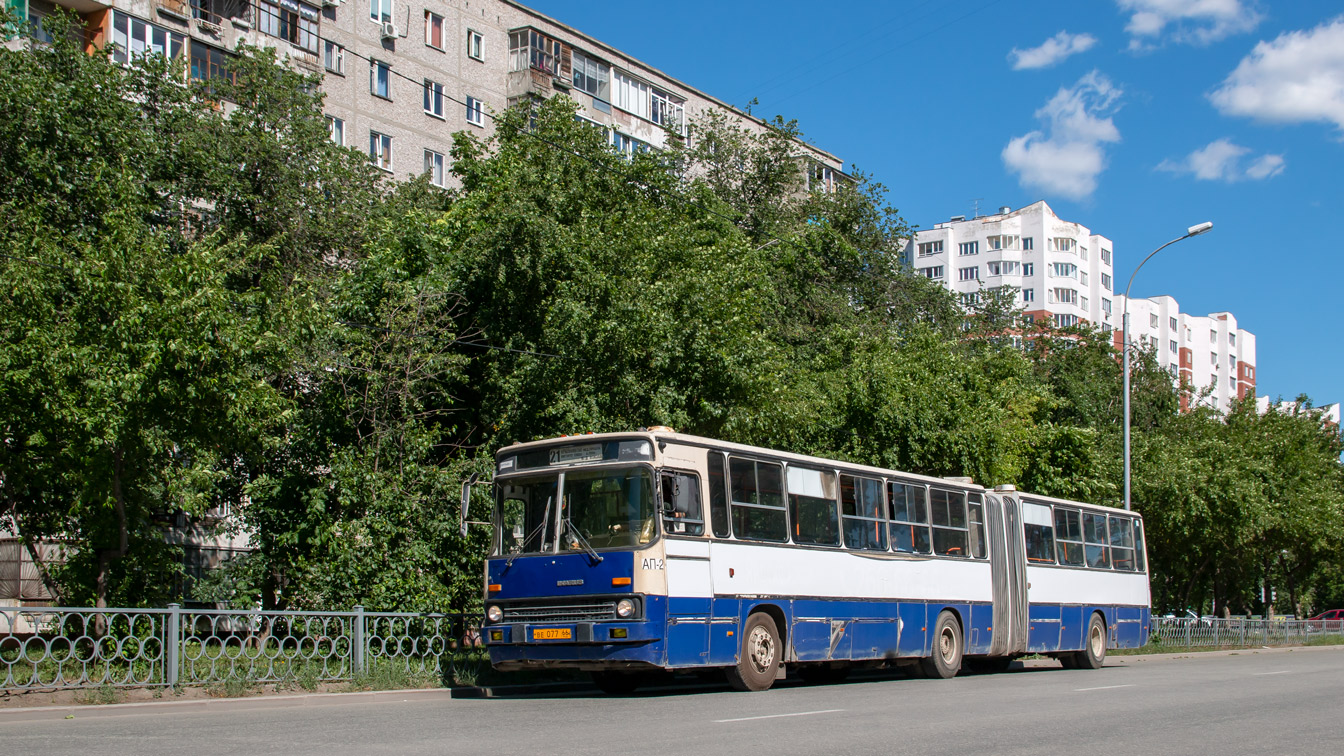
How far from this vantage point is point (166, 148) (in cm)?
2662

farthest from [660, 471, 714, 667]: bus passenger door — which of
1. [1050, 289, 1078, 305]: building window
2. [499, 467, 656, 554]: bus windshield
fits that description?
[1050, 289, 1078, 305]: building window

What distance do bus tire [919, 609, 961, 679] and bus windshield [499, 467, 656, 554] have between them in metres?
7.40

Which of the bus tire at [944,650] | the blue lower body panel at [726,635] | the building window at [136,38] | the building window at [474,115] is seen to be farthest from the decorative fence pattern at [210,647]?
the building window at [474,115]

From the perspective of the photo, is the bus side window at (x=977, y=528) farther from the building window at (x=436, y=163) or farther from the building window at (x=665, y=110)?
the building window at (x=665, y=110)

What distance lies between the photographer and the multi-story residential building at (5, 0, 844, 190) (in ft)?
117

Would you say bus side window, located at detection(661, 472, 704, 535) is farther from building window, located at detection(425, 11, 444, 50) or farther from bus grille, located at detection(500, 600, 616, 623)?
building window, located at detection(425, 11, 444, 50)

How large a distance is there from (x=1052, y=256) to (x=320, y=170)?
8842cm

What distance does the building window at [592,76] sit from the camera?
4797 centimetres

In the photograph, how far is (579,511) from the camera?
14617 mm

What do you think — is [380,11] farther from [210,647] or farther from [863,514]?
[210,647]

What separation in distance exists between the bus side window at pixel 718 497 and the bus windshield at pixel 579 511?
3.59ft

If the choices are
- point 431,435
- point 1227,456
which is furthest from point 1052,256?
point 431,435

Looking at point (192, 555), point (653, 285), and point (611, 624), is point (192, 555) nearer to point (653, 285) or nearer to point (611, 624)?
point (653, 285)

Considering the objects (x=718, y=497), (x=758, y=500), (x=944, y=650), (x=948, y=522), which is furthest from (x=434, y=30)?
(x=718, y=497)
